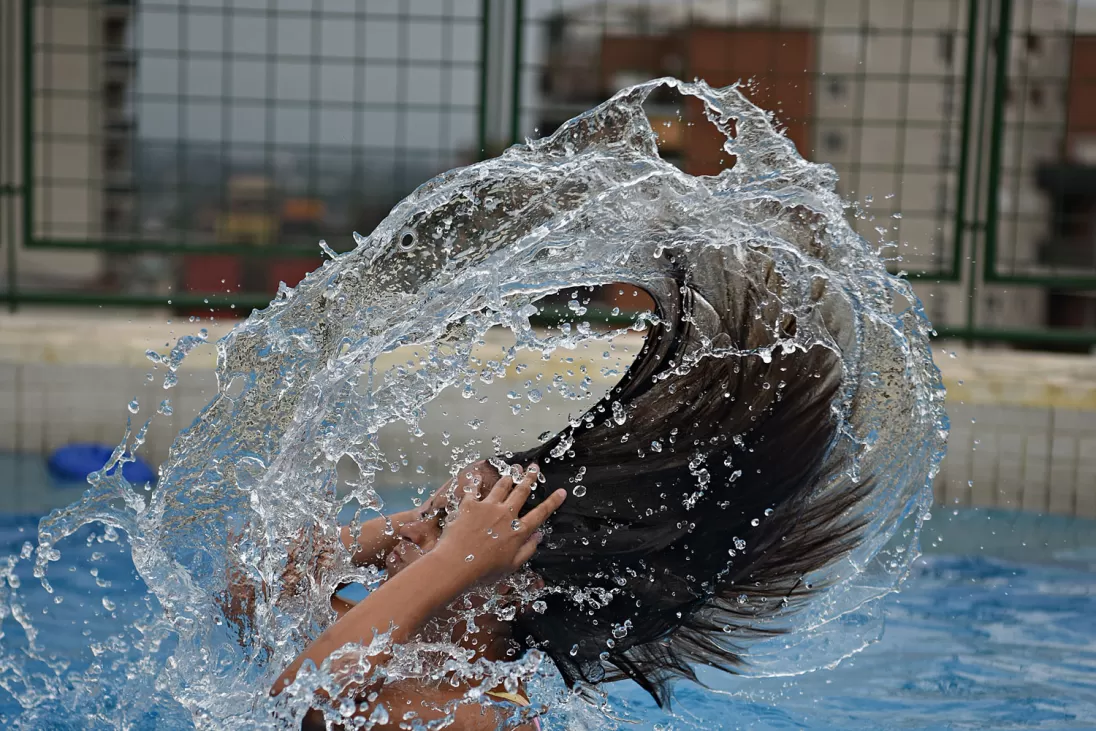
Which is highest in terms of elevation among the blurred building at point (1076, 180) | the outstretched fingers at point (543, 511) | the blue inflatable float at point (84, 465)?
the blurred building at point (1076, 180)

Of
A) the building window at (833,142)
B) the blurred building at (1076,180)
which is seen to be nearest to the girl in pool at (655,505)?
the blurred building at (1076,180)

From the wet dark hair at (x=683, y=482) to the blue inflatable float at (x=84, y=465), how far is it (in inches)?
143

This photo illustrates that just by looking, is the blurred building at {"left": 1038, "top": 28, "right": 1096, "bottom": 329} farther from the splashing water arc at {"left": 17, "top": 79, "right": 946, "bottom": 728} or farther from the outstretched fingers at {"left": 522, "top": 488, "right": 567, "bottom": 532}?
the outstretched fingers at {"left": 522, "top": 488, "right": 567, "bottom": 532}

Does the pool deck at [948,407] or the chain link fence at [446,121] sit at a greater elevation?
the chain link fence at [446,121]

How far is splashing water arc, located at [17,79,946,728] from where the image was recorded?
2457 millimetres

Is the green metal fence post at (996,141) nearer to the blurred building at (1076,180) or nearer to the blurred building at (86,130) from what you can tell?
the blurred building at (1076,180)

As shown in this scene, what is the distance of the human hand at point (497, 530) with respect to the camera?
218cm

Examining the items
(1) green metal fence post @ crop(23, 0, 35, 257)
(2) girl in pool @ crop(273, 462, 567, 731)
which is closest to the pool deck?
(1) green metal fence post @ crop(23, 0, 35, 257)

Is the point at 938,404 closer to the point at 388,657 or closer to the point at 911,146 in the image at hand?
the point at 388,657

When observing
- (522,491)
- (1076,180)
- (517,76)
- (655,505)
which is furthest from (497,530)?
(1076,180)

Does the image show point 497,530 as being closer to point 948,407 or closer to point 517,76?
point 948,407

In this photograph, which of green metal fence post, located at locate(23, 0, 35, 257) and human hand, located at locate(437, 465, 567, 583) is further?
green metal fence post, located at locate(23, 0, 35, 257)

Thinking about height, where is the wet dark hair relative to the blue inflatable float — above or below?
above

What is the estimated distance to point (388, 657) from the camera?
217 cm
